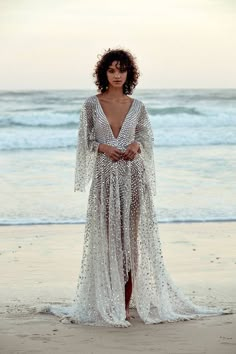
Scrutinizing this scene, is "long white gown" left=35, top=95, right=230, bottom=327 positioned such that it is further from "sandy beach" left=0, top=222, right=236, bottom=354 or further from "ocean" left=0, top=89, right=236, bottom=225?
"ocean" left=0, top=89, right=236, bottom=225

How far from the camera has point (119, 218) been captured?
22.7ft

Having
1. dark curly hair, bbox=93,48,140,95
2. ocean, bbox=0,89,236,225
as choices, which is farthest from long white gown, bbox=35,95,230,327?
ocean, bbox=0,89,236,225

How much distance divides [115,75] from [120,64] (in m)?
0.08

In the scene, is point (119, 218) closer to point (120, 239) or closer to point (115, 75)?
point (120, 239)

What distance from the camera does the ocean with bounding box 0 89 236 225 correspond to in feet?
41.3

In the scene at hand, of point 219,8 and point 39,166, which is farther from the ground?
point 219,8

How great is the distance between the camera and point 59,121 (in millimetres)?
27891

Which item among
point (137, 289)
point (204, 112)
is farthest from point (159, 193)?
point (204, 112)

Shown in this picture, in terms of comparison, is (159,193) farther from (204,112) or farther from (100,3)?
(100,3)

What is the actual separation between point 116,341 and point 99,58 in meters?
1.91

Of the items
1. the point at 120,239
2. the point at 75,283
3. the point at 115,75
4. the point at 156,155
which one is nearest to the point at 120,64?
the point at 115,75


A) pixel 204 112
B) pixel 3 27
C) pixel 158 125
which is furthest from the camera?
pixel 3 27

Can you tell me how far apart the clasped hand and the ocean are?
15.7 feet

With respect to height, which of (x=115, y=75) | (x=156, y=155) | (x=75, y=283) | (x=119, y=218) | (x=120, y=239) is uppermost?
(x=115, y=75)
